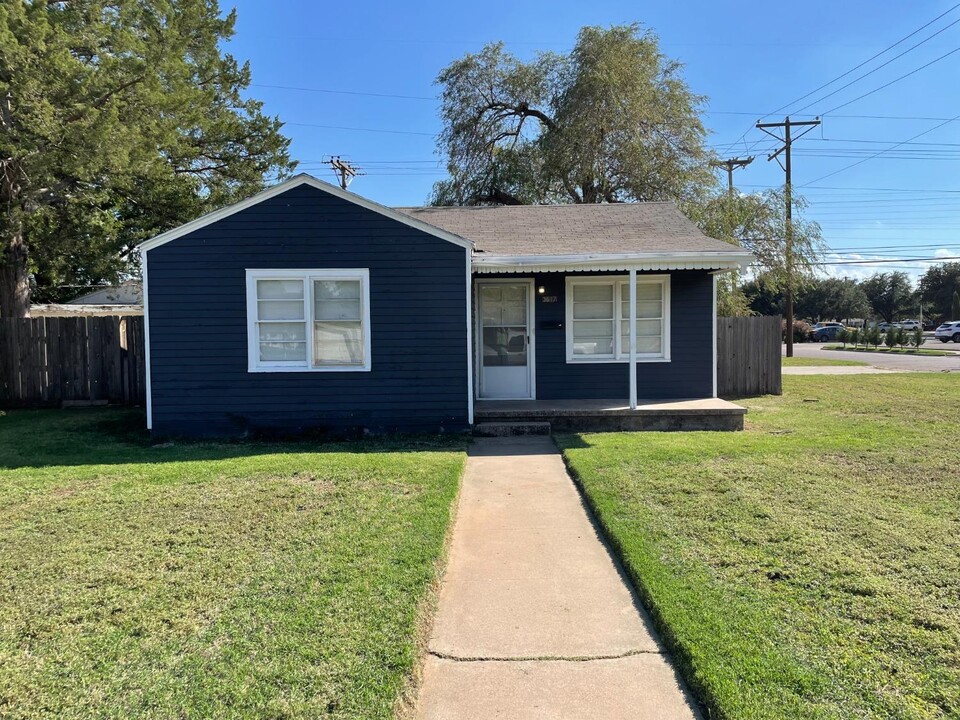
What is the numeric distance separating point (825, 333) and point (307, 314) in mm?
51546

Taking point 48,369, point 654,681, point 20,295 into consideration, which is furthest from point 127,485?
point 20,295

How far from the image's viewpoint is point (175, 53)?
38.2ft

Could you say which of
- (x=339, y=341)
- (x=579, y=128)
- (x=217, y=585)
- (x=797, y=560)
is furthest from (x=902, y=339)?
(x=217, y=585)

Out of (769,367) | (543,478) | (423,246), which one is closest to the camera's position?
(543,478)

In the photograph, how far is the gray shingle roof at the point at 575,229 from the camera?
30.2 feet

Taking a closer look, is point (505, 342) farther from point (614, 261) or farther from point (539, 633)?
point (539, 633)

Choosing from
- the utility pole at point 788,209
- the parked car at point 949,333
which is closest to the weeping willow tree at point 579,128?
the utility pole at point 788,209

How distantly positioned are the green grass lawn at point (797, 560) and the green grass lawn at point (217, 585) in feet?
4.67

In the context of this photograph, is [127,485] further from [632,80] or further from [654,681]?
[632,80]

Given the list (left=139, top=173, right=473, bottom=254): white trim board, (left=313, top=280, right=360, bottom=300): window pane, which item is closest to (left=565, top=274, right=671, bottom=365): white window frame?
(left=139, top=173, right=473, bottom=254): white trim board

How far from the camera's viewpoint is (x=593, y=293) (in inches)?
393

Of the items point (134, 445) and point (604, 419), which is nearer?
point (134, 445)

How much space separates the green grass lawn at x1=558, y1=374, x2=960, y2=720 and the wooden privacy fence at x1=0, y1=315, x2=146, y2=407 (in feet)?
28.5

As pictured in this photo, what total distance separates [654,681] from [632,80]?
2181 centimetres
